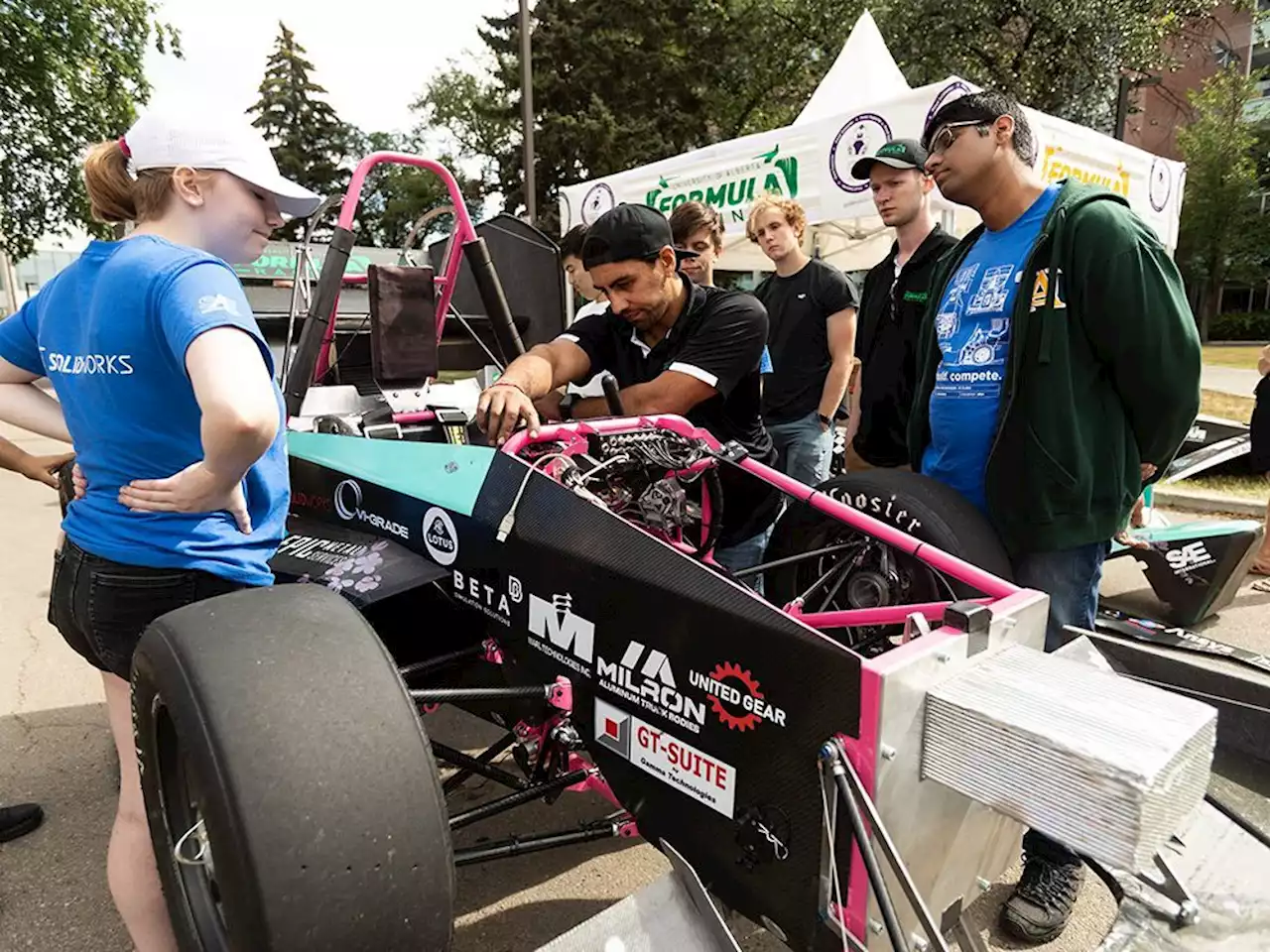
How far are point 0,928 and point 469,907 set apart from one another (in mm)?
1223

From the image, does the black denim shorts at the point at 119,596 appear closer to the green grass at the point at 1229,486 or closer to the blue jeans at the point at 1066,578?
the blue jeans at the point at 1066,578

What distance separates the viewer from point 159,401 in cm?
146

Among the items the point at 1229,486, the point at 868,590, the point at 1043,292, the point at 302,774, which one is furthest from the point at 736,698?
the point at 1229,486

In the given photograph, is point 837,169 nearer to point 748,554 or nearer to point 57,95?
point 748,554

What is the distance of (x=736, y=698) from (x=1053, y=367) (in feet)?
4.04

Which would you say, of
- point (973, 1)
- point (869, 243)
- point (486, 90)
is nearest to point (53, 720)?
point (869, 243)

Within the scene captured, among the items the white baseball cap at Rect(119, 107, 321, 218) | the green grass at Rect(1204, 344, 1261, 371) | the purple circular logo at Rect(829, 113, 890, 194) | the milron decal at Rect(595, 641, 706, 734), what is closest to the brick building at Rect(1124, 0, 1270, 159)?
the green grass at Rect(1204, 344, 1261, 371)

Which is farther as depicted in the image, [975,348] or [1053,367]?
[975,348]

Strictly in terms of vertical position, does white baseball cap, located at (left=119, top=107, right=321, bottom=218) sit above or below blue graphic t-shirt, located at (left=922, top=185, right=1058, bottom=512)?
above

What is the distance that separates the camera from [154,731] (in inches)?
59.4

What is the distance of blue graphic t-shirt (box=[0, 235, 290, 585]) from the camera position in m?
1.38

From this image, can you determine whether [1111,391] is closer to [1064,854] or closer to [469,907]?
[1064,854]

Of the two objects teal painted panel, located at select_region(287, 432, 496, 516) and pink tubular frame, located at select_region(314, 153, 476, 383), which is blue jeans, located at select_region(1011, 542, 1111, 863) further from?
pink tubular frame, located at select_region(314, 153, 476, 383)

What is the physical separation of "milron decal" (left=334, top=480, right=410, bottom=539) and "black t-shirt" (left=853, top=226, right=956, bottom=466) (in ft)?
6.43
